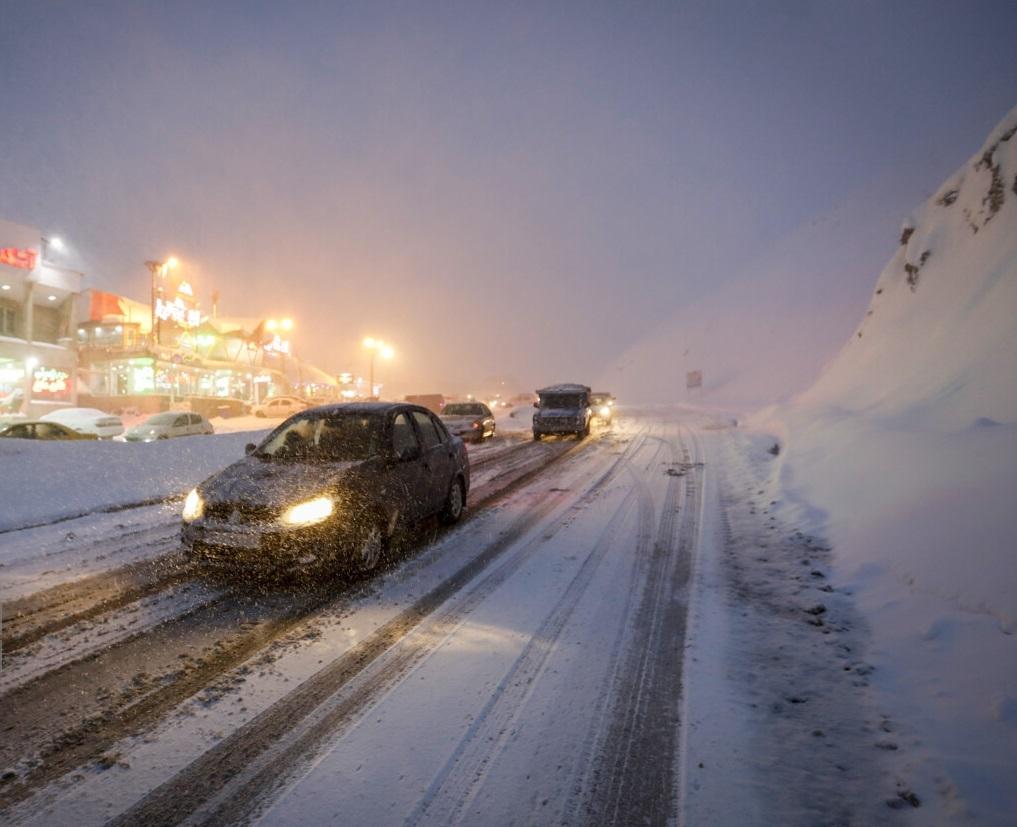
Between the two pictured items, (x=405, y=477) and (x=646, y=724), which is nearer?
(x=646, y=724)

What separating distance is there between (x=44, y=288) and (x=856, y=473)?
128 feet

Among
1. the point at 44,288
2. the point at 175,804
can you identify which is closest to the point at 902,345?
the point at 175,804

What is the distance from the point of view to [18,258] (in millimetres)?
26844

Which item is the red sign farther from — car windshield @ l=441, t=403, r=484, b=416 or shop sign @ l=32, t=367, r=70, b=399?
car windshield @ l=441, t=403, r=484, b=416

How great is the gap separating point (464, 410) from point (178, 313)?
109 feet

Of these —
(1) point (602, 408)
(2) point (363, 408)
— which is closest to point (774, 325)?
(1) point (602, 408)

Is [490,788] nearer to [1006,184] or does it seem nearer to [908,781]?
[908,781]

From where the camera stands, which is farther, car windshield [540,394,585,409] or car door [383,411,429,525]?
car windshield [540,394,585,409]

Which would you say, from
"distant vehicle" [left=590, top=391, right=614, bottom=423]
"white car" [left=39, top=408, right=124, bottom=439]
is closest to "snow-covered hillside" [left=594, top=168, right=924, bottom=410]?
"distant vehicle" [left=590, top=391, right=614, bottom=423]

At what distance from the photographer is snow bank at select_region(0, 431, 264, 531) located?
7027mm

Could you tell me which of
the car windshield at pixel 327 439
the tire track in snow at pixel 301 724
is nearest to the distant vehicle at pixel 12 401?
the car windshield at pixel 327 439

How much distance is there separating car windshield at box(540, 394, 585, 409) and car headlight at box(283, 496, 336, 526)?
15398 mm

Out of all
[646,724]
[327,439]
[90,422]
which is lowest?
[646,724]

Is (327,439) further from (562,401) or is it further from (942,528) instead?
(562,401)
